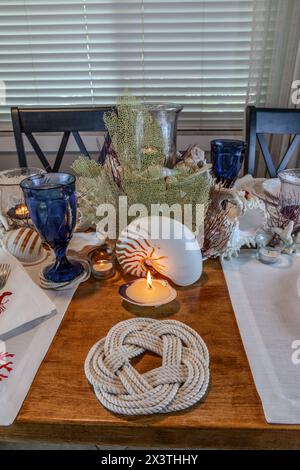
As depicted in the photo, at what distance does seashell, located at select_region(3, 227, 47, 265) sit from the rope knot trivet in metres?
0.29

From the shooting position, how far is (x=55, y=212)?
0.59 metres

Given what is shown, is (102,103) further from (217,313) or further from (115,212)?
(217,313)

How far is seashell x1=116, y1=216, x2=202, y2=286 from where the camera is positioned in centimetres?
58

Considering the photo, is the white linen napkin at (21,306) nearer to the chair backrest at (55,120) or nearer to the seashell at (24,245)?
the seashell at (24,245)

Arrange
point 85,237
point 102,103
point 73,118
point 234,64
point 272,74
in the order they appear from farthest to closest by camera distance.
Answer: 1. point 102,103
2. point 234,64
3. point 272,74
4. point 73,118
5. point 85,237

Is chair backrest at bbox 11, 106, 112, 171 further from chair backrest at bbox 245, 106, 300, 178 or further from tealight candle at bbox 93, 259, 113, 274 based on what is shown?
tealight candle at bbox 93, 259, 113, 274

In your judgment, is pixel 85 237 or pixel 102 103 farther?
pixel 102 103

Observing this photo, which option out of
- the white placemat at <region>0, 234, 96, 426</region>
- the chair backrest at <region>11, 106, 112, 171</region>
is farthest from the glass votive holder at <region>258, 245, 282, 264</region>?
the chair backrest at <region>11, 106, 112, 171</region>

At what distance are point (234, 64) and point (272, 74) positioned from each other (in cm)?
19

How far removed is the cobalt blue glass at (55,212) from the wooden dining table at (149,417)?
0.17 metres

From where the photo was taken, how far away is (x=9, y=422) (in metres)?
0.39

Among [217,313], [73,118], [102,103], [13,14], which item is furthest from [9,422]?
[13,14]

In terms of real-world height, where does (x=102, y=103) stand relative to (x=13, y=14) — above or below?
below

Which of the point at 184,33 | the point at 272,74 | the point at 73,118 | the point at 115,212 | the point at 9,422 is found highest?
the point at 184,33
